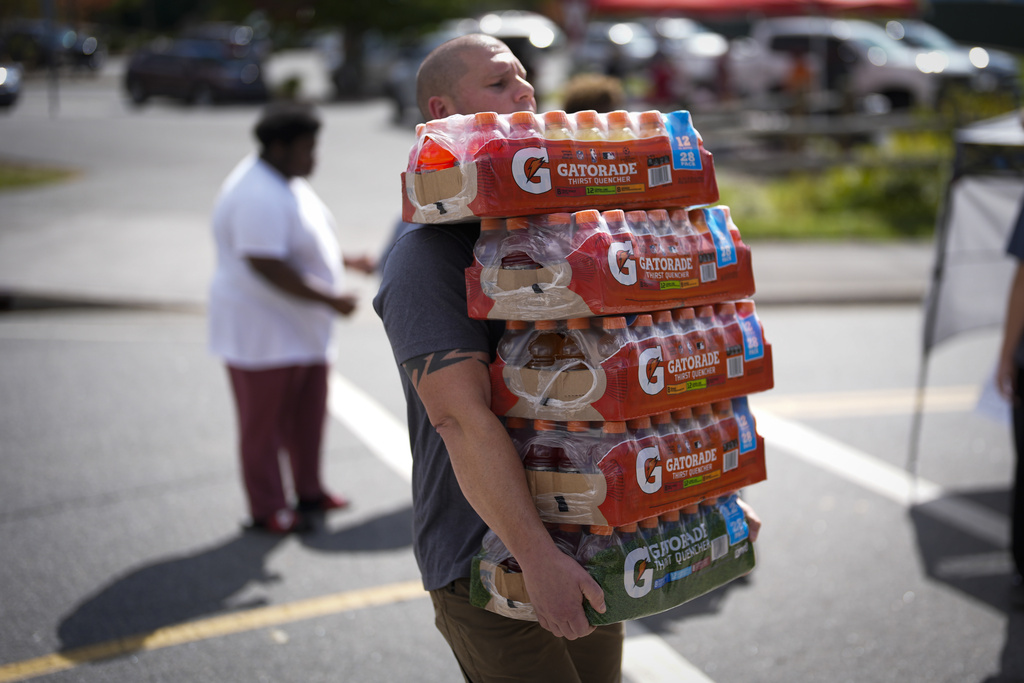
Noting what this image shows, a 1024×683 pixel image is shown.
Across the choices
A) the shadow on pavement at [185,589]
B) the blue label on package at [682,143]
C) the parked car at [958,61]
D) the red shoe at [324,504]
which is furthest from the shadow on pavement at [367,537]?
the parked car at [958,61]

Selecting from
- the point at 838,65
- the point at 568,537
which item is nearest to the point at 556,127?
the point at 568,537

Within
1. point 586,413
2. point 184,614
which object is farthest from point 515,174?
point 184,614

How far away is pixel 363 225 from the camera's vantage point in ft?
41.4

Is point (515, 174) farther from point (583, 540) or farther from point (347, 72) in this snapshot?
point (347, 72)

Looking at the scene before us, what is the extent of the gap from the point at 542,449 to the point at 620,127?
31.6 inches

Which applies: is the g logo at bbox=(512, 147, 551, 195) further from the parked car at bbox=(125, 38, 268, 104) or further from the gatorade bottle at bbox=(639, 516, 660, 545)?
the parked car at bbox=(125, 38, 268, 104)

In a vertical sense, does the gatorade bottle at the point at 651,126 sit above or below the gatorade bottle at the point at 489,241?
above

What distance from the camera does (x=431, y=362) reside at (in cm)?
211

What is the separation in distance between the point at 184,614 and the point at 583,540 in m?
2.63

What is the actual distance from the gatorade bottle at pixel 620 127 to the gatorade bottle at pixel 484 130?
316 mm

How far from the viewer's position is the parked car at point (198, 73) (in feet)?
86.4

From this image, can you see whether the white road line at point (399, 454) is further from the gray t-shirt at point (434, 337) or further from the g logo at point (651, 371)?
the g logo at point (651, 371)

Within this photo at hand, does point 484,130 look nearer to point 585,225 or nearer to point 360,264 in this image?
point 585,225

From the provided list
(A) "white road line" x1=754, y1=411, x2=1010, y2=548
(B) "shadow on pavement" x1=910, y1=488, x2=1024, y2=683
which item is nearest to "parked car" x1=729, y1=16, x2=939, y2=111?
(A) "white road line" x1=754, y1=411, x2=1010, y2=548
